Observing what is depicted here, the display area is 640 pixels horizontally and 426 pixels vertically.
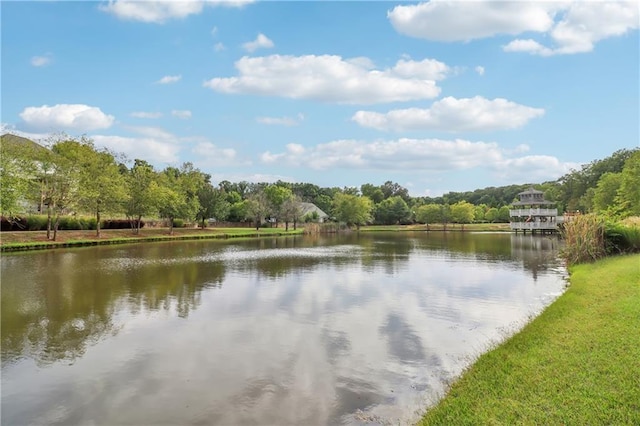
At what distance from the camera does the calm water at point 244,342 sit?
5.89 metres

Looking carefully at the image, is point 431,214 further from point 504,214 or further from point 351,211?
point 504,214

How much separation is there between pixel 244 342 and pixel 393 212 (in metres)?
86.8

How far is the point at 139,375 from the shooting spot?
7016mm

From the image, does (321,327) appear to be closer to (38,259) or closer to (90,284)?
(90,284)

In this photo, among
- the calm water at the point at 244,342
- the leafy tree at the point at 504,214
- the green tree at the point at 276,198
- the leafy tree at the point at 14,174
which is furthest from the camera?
the leafy tree at the point at 504,214

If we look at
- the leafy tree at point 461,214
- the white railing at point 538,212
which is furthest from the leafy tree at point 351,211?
the white railing at point 538,212

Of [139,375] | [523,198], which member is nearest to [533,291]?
[139,375]

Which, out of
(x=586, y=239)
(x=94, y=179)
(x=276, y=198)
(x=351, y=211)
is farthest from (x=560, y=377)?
(x=351, y=211)

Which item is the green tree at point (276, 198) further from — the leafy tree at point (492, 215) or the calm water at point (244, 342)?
the calm water at point (244, 342)

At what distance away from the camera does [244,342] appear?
28.7ft

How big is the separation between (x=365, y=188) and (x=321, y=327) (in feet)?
353

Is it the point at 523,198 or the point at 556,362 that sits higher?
the point at 523,198

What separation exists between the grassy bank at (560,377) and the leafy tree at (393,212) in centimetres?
8499

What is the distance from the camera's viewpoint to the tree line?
108 feet
